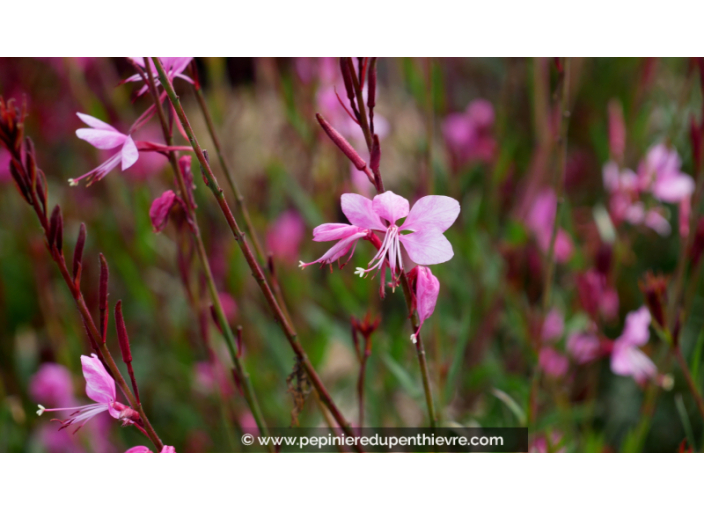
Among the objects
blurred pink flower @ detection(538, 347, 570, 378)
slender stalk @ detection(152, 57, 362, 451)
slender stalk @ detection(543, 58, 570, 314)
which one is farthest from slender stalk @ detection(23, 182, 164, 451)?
blurred pink flower @ detection(538, 347, 570, 378)

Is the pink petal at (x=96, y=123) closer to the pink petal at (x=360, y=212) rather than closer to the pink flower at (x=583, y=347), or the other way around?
the pink petal at (x=360, y=212)

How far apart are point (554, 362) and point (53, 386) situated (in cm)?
75

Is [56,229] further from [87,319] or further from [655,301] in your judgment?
[655,301]

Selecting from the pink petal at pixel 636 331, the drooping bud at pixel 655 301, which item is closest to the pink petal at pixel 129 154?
the drooping bud at pixel 655 301

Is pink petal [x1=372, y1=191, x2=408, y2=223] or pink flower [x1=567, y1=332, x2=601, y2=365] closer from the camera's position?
pink petal [x1=372, y1=191, x2=408, y2=223]

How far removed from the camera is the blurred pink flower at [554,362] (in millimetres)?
769

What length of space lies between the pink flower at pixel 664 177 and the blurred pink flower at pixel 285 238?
560mm

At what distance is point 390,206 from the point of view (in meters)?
0.35

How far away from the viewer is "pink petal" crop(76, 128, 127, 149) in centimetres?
38

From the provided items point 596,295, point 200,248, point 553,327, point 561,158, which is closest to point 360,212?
→ point 200,248

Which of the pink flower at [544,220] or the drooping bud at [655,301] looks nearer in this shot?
the drooping bud at [655,301]

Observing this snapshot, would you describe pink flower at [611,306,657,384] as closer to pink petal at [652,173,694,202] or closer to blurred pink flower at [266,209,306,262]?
pink petal at [652,173,694,202]

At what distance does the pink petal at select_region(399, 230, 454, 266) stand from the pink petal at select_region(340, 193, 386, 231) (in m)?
0.02

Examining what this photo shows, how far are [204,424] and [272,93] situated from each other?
607mm
